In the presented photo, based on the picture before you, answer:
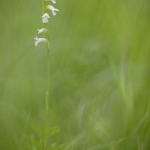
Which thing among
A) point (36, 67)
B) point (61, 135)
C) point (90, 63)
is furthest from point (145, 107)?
point (36, 67)

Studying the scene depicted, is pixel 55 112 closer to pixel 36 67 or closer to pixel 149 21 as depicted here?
pixel 36 67

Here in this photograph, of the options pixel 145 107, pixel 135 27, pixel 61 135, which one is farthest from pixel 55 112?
pixel 135 27

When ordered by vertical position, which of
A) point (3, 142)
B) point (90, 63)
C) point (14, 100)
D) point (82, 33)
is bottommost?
point (3, 142)

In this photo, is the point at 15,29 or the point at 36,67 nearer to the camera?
the point at 36,67

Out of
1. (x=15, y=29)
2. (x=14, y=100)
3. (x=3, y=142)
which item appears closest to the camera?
(x=3, y=142)

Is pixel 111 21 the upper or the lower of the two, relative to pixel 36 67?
upper

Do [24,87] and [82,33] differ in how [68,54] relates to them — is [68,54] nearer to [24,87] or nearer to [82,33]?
[82,33]

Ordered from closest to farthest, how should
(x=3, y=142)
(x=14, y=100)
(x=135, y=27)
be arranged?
1. (x=3, y=142)
2. (x=14, y=100)
3. (x=135, y=27)
